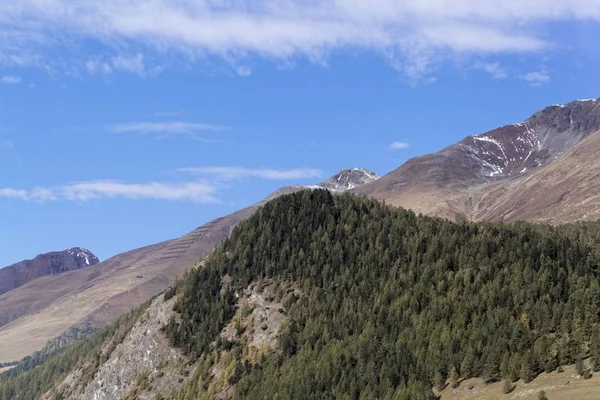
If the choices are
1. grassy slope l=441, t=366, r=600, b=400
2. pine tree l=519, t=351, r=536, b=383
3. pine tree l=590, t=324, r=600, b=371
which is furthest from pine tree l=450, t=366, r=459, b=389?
pine tree l=590, t=324, r=600, b=371

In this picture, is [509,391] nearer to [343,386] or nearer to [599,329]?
[599,329]

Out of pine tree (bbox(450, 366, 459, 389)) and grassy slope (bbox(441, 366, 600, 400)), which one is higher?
pine tree (bbox(450, 366, 459, 389))

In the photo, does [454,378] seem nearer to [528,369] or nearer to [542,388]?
[528,369]

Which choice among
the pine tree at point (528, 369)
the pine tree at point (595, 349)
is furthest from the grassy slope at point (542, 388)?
the pine tree at point (595, 349)

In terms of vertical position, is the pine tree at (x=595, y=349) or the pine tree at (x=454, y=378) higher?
the pine tree at (x=595, y=349)

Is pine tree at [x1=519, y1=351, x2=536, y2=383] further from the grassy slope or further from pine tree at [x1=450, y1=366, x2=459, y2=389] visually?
pine tree at [x1=450, y1=366, x2=459, y2=389]

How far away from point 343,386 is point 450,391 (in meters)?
35.0

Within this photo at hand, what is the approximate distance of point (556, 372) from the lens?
158 meters

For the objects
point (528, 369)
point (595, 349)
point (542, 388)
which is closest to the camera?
point (542, 388)

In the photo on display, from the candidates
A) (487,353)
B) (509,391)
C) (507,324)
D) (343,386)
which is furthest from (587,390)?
(343,386)

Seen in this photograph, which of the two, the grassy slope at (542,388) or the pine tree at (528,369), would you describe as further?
the pine tree at (528,369)

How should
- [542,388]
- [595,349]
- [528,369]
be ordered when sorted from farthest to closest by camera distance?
[528,369], [595,349], [542,388]

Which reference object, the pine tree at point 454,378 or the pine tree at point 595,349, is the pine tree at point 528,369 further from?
the pine tree at point 454,378

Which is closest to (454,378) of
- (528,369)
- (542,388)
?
(528,369)
